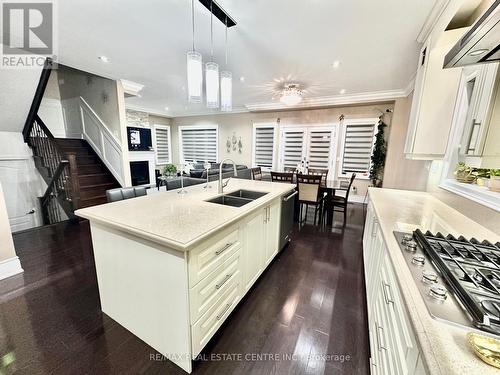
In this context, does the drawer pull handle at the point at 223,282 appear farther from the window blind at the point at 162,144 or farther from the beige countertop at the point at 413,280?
the window blind at the point at 162,144

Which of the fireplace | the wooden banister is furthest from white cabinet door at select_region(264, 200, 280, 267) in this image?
the fireplace

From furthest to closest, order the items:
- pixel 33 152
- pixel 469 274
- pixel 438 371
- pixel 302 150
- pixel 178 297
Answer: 1. pixel 302 150
2. pixel 33 152
3. pixel 178 297
4. pixel 469 274
5. pixel 438 371

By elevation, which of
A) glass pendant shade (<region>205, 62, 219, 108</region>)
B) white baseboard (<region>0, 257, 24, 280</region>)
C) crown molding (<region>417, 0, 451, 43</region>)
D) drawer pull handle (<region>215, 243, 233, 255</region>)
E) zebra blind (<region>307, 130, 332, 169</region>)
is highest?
crown molding (<region>417, 0, 451, 43</region>)

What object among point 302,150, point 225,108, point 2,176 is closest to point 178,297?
point 225,108

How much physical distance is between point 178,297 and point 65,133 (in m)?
6.31

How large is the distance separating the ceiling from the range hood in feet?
3.91

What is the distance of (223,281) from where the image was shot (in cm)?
145

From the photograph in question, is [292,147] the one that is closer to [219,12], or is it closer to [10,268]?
[219,12]

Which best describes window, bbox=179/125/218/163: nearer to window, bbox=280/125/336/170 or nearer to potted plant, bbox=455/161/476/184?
window, bbox=280/125/336/170

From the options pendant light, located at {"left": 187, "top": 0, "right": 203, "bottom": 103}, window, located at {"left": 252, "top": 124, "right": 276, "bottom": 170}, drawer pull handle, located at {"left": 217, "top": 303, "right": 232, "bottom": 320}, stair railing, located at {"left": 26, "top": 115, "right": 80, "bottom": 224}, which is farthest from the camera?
window, located at {"left": 252, "top": 124, "right": 276, "bottom": 170}

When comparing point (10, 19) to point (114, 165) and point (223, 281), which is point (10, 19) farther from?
point (223, 281)

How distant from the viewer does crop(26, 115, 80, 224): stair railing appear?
3.47 metres

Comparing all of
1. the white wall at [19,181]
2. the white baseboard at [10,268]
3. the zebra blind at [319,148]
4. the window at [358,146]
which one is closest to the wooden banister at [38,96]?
the white wall at [19,181]

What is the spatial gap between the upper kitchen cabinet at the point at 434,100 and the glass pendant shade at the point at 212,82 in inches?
79.1
